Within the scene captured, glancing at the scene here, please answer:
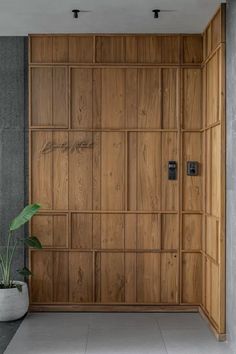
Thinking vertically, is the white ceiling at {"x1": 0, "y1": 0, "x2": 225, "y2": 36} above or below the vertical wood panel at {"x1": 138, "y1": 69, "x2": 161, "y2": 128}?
above

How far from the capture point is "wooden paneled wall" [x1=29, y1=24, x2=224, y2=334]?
557cm

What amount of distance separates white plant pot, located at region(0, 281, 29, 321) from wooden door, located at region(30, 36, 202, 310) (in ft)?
A: 1.25

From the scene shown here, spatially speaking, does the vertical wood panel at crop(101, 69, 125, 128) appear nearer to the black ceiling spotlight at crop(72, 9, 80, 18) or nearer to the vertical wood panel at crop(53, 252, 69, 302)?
the black ceiling spotlight at crop(72, 9, 80, 18)

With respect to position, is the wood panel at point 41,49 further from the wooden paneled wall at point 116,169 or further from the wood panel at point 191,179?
→ the wood panel at point 191,179

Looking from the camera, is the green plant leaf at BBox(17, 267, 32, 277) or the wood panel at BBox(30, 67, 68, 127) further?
the wood panel at BBox(30, 67, 68, 127)

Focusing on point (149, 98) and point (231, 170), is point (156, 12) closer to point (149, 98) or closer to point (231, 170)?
point (149, 98)

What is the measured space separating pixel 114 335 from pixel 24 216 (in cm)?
135

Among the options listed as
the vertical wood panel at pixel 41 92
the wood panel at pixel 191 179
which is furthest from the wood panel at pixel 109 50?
the wood panel at pixel 191 179

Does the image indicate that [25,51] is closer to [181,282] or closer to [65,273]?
[65,273]

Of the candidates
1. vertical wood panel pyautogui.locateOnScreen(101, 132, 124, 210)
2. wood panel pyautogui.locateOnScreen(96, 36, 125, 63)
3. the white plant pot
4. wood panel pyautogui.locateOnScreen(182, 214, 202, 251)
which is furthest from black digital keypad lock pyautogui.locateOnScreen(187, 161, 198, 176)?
the white plant pot

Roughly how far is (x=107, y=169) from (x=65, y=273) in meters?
1.13

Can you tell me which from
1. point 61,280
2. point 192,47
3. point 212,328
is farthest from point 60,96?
point 212,328

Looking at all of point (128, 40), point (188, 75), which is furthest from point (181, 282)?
point (128, 40)

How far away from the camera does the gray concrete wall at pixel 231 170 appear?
438 cm
